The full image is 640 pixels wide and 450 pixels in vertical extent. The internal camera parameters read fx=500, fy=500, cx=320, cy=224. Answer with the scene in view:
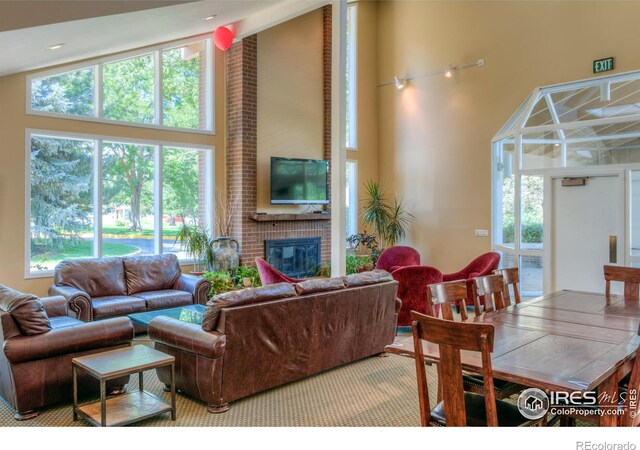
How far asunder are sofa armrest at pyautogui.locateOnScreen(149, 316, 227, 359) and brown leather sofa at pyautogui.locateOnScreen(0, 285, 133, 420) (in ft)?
1.26

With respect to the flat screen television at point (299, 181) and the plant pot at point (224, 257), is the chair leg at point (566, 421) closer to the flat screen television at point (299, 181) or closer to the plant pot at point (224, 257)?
the plant pot at point (224, 257)

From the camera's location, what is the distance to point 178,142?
311 inches

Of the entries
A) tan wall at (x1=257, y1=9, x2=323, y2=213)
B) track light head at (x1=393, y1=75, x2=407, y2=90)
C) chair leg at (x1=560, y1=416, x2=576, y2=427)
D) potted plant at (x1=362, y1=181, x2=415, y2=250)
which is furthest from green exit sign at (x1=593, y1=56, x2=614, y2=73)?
chair leg at (x1=560, y1=416, x2=576, y2=427)

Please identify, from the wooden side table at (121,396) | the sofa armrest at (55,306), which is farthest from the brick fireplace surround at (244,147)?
the wooden side table at (121,396)

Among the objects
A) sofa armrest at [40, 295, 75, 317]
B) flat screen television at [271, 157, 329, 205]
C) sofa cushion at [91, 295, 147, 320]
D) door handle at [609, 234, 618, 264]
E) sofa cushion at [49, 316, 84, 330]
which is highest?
flat screen television at [271, 157, 329, 205]

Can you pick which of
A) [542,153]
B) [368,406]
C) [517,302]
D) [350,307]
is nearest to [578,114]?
[542,153]

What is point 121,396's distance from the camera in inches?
150

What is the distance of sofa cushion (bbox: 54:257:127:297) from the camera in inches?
237

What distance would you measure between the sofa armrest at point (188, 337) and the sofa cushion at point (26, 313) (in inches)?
31.7

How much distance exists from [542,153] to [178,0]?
16.6 ft

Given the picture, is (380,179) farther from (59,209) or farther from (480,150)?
(59,209)

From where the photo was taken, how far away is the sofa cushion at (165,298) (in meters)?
6.15

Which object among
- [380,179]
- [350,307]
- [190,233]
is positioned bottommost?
[350,307]

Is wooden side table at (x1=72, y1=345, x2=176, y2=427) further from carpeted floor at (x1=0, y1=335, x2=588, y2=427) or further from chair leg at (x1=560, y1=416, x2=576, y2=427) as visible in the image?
chair leg at (x1=560, y1=416, x2=576, y2=427)
